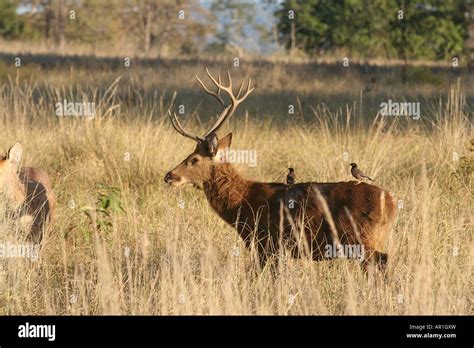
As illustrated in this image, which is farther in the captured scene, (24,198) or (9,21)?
(9,21)

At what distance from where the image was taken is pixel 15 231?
7.34 meters

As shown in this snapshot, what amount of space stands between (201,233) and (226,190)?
456mm

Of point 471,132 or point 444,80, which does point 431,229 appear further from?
point 444,80

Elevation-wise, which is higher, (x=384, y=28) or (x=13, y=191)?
(x=384, y=28)

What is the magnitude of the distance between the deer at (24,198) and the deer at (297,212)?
4.50 feet

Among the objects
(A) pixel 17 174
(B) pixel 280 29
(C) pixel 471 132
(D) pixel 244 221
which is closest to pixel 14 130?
(A) pixel 17 174

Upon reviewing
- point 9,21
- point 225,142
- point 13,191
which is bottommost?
point 13,191

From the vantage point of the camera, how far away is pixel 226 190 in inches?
301

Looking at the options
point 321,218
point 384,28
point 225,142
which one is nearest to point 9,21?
point 384,28

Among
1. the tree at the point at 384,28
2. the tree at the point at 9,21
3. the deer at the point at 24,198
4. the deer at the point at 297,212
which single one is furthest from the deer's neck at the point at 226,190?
the tree at the point at 9,21

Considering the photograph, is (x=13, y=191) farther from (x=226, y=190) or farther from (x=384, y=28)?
(x=384, y=28)

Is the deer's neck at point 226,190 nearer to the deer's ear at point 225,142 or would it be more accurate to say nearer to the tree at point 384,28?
the deer's ear at point 225,142

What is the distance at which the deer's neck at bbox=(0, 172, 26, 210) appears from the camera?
780cm

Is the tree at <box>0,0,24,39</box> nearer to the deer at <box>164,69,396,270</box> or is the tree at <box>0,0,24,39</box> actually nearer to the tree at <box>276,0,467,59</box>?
the tree at <box>276,0,467,59</box>
